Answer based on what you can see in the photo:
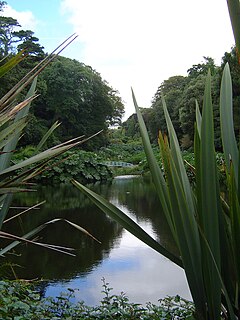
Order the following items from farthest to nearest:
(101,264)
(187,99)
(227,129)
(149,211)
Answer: (187,99), (149,211), (101,264), (227,129)

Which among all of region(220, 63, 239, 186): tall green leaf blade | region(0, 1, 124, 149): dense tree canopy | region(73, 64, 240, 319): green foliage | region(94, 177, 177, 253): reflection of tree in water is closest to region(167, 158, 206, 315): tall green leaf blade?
region(73, 64, 240, 319): green foliage

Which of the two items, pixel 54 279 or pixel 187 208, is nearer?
pixel 187 208

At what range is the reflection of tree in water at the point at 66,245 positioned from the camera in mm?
3581

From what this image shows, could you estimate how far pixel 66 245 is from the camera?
4.57 metres

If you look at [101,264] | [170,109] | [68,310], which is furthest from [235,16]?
[170,109]

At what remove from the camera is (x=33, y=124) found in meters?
17.8

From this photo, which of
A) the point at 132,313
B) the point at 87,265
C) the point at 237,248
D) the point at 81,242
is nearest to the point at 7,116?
the point at 237,248

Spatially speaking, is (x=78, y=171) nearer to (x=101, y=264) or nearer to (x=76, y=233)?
(x=76, y=233)

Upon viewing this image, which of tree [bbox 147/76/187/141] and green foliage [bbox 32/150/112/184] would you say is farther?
tree [bbox 147/76/187/141]

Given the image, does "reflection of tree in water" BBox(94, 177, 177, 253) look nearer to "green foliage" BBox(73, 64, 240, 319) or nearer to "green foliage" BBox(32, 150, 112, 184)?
"green foliage" BBox(73, 64, 240, 319)

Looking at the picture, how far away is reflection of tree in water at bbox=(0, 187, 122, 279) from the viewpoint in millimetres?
3581

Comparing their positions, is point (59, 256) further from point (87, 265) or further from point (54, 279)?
point (54, 279)

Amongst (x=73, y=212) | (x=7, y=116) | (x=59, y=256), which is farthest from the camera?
(x=73, y=212)

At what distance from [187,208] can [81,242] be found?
13.4 ft
